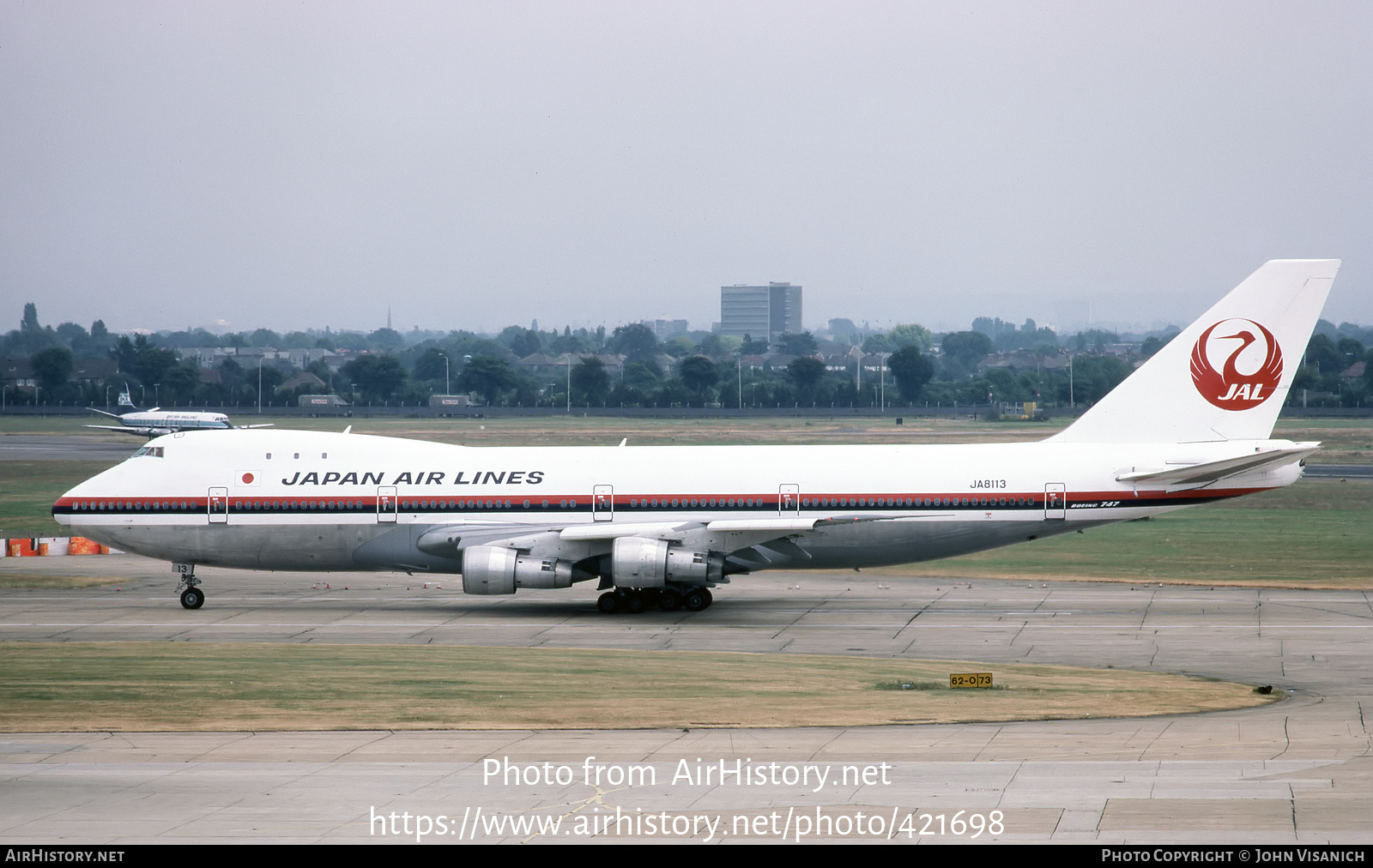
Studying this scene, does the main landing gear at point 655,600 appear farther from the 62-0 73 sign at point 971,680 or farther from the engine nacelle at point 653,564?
the 62-0 73 sign at point 971,680

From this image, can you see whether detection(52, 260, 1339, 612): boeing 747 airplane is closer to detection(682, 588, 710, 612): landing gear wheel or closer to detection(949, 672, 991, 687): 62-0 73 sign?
detection(682, 588, 710, 612): landing gear wheel

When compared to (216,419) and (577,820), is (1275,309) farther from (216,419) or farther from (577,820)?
(216,419)

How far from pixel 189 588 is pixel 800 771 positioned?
24357 mm

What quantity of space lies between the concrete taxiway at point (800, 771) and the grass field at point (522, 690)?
31.3 inches

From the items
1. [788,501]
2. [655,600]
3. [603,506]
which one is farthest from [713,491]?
[655,600]

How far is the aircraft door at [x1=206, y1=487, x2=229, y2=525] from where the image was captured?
124 feet

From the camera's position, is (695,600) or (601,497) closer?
(601,497)

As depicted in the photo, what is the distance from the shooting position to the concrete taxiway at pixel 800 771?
1584cm

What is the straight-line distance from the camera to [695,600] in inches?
1464

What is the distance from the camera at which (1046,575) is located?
44.4 meters

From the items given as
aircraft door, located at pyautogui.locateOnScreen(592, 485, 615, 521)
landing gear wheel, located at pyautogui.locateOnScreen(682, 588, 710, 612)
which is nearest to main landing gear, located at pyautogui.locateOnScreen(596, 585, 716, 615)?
landing gear wheel, located at pyautogui.locateOnScreen(682, 588, 710, 612)

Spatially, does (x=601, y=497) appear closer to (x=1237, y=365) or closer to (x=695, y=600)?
(x=695, y=600)

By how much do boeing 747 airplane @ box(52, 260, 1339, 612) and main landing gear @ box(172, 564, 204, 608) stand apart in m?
0.08
